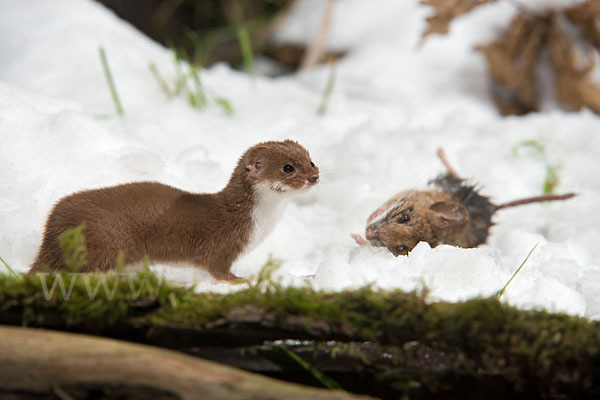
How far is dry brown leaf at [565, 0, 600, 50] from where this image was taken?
16.5 feet

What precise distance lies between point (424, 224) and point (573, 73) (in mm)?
3141

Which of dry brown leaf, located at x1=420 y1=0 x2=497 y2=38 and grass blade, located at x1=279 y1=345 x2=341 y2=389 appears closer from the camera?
grass blade, located at x1=279 y1=345 x2=341 y2=389

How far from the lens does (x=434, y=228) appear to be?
10.5ft

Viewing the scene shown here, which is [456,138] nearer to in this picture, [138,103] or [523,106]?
[523,106]

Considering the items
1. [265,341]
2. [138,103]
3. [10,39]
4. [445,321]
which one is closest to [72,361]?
[265,341]

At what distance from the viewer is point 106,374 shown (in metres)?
1.76

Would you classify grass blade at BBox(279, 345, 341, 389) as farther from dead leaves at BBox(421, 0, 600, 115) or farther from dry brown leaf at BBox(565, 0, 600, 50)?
dry brown leaf at BBox(565, 0, 600, 50)

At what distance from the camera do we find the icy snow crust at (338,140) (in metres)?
2.83

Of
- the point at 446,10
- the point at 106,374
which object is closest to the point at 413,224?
the point at 106,374

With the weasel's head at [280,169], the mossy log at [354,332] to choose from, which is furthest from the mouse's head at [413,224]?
the mossy log at [354,332]

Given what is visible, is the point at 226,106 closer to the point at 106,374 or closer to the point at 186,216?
the point at 186,216

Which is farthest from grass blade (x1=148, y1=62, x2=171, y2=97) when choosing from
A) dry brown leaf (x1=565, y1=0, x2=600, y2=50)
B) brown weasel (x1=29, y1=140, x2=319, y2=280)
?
dry brown leaf (x1=565, y1=0, x2=600, y2=50)

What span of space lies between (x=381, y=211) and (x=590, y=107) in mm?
3171

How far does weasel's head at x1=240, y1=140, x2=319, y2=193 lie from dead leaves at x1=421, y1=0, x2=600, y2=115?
107 inches
